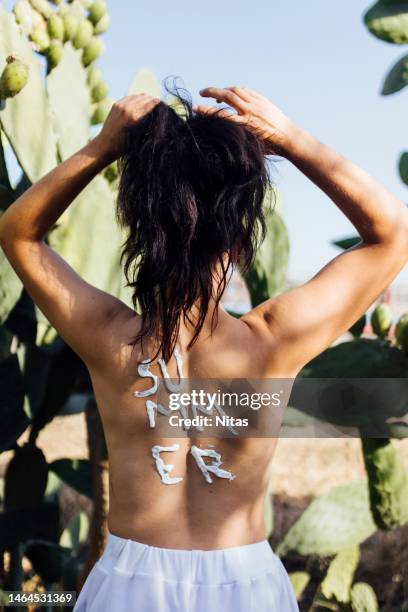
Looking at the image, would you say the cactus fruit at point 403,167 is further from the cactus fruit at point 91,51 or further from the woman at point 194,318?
the woman at point 194,318

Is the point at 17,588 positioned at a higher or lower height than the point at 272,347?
lower

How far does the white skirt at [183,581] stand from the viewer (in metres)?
0.90

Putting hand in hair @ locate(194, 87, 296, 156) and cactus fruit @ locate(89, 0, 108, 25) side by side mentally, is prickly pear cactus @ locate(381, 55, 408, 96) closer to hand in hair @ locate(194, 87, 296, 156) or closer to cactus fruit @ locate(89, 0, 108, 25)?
cactus fruit @ locate(89, 0, 108, 25)

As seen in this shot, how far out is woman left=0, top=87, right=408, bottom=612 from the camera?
2.95 feet

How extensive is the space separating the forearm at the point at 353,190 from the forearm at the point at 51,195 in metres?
0.24

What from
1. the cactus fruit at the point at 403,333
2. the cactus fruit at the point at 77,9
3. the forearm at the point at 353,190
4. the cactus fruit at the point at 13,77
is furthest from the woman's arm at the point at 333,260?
the cactus fruit at the point at 77,9

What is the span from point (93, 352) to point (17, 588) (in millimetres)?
1257

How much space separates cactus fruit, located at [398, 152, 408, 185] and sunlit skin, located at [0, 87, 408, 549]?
97 centimetres

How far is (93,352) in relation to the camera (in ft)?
3.16

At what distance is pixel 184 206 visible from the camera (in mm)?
879

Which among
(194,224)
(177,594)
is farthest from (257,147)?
(177,594)

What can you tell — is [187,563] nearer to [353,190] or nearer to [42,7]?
[353,190]

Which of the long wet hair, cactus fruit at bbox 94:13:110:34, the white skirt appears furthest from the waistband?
cactus fruit at bbox 94:13:110:34

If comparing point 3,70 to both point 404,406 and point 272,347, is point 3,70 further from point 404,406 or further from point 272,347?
point 404,406
